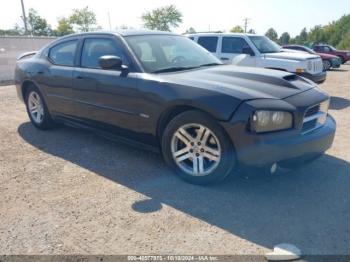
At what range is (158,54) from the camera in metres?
4.00

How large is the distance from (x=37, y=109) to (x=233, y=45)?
229 inches

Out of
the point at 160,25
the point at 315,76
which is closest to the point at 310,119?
the point at 315,76

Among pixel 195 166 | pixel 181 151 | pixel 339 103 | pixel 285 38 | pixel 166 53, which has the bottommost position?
pixel 285 38

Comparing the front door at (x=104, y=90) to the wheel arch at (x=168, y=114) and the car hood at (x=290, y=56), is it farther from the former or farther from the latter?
the car hood at (x=290, y=56)

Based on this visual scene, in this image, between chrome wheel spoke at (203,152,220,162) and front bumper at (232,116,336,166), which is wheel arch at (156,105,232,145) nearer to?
chrome wheel spoke at (203,152,220,162)

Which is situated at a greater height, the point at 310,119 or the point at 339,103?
the point at 310,119

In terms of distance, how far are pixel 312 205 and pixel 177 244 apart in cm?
137

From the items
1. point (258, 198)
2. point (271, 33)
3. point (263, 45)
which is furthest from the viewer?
point (271, 33)

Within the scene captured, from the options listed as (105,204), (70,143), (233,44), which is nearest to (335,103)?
(233,44)

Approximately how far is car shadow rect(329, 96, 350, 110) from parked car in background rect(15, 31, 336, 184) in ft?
13.8

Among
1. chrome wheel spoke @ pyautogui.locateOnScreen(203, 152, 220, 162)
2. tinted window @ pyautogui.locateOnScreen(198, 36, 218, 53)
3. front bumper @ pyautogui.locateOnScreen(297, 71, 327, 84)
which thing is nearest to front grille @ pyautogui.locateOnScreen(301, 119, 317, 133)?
chrome wheel spoke @ pyautogui.locateOnScreen(203, 152, 220, 162)

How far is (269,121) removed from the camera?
9.73 ft

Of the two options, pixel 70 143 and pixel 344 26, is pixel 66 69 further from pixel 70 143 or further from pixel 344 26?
pixel 344 26

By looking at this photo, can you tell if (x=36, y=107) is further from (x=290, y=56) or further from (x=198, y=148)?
(x=290, y=56)
